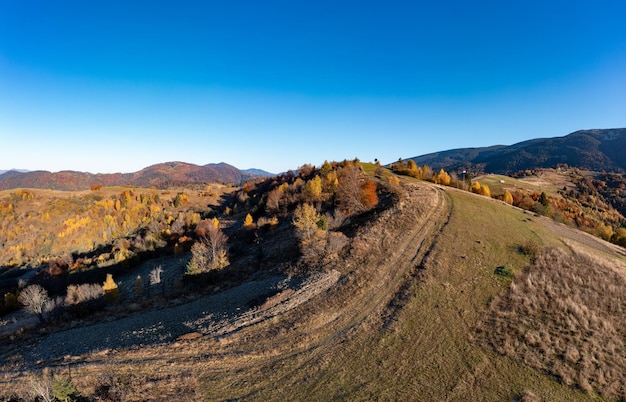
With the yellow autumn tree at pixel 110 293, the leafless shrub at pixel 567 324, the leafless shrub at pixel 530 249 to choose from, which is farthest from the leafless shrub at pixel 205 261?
the leafless shrub at pixel 530 249

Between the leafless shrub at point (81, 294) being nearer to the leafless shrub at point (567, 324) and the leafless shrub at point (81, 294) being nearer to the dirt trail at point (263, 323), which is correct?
the dirt trail at point (263, 323)

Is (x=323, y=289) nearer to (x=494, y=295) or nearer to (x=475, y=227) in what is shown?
(x=494, y=295)

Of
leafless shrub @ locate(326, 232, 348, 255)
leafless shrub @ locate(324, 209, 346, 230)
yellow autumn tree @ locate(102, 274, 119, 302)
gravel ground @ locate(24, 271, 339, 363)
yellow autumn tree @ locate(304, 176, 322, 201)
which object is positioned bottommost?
yellow autumn tree @ locate(102, 274, 119, 302)

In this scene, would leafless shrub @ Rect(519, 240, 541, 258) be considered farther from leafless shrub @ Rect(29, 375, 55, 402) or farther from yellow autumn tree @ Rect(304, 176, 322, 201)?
yellow autumn tree @ Rect(304, 176, 322, 201)

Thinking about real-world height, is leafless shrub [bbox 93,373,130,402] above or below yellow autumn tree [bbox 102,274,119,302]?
above

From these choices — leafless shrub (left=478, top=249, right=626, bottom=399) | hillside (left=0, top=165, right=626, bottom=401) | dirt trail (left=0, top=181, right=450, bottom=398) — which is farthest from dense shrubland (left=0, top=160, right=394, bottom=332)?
leafless shrub (left=478, top=249, right=626, bottom=399)

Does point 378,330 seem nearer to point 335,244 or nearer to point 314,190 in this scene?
point 335,244

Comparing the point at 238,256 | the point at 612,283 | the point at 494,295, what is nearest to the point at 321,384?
the point at 494,295
